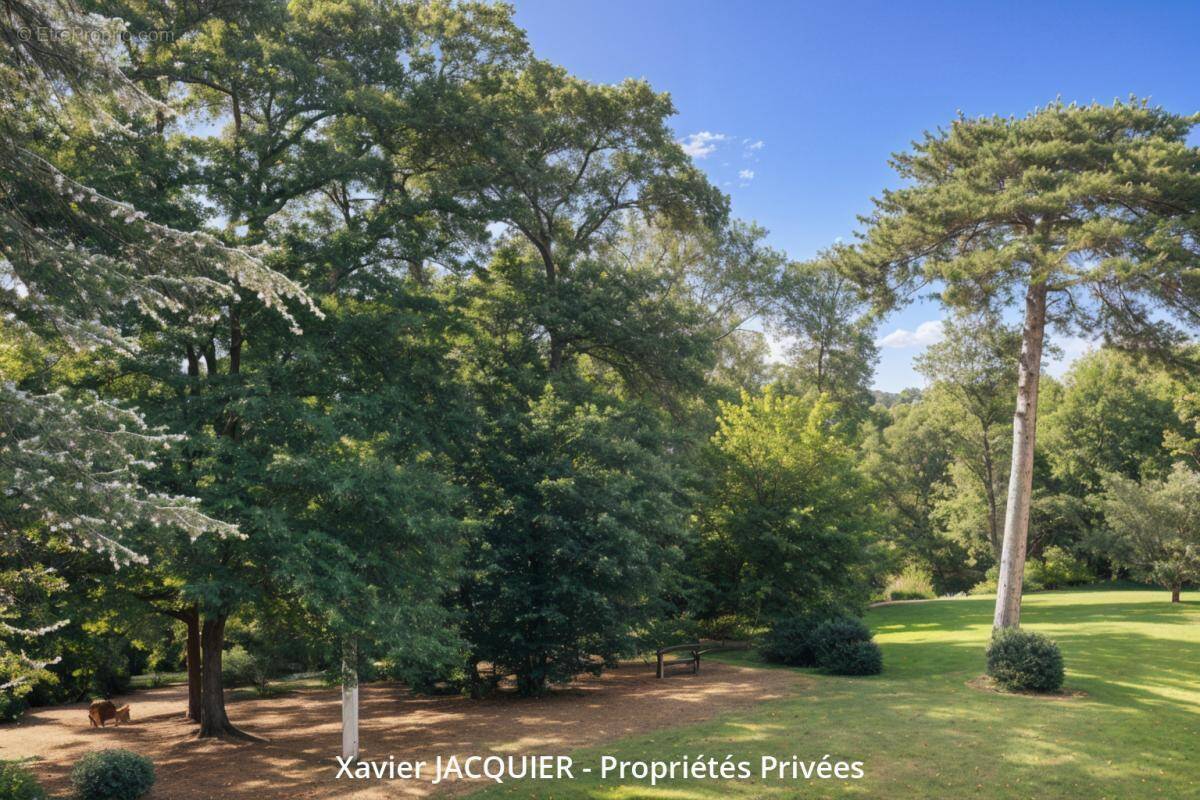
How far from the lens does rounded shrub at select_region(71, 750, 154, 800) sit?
10.6 meters

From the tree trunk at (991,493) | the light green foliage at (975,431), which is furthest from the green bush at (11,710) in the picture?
the tree trunk at (991,493)

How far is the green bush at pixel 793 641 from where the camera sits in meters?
19.7

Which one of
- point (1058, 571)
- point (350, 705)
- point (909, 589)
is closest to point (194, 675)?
point (350, 705)

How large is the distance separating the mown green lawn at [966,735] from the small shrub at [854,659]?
1.20ft

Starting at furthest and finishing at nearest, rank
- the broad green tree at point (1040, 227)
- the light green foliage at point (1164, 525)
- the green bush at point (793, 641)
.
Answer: the light green foliage at point (1164, 525), the green bush at point (793, 641), the broad green tree at point (1040, 227)

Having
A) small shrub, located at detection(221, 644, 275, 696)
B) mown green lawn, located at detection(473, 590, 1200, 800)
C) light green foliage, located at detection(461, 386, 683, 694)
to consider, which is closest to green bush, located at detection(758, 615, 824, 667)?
mown green lawn, located at detection(473, 590, 1200, 800)

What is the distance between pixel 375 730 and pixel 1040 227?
1775 centimetres

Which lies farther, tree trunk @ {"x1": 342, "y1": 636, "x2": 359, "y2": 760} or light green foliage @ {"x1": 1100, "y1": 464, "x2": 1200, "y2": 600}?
light green foliage @ {"x1": 1100, "y1": 464, "x2": 1200, "y2": 600}

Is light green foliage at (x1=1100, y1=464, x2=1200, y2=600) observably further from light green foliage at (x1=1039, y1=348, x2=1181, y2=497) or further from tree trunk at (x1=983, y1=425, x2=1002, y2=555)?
light green foliage at (x1=1039, y1=348, x2=1181, y2=497)

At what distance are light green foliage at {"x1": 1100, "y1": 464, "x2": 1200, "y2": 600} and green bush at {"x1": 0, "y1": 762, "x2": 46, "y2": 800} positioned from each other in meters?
33.0

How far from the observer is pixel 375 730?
15.2 metres

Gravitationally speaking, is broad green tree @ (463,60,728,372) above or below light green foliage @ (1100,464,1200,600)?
above

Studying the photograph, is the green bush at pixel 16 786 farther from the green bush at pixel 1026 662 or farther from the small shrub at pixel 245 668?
the green bush at pixel 1026 662

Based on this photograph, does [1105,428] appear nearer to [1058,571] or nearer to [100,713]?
[1058,571]
